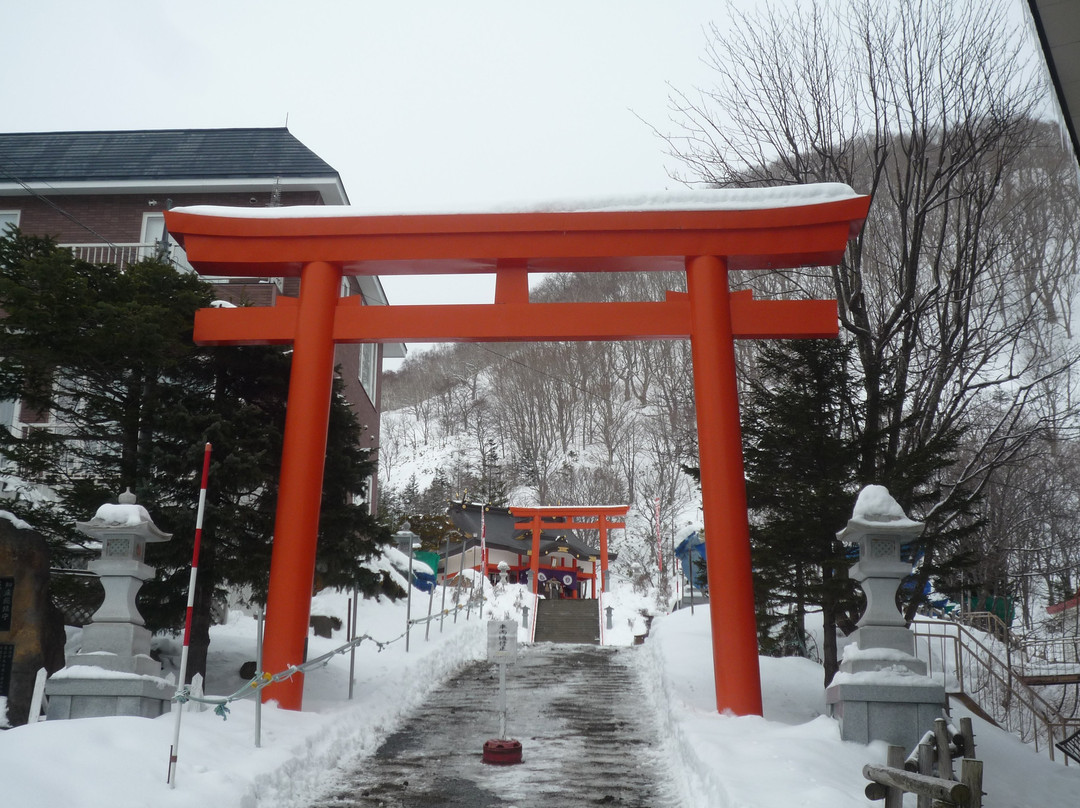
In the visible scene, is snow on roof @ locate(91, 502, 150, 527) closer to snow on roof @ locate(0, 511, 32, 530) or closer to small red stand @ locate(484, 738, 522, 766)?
snow on roof @ locate(0, 511, 32, 530)

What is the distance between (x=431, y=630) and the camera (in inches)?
770

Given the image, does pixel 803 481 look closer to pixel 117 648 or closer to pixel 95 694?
pixel 117 648

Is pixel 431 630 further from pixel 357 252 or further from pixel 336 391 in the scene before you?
pixel 357 252

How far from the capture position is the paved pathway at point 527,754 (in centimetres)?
736

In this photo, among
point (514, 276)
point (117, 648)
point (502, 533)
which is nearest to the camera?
point (117, 648)

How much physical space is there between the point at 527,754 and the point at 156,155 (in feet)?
53.2

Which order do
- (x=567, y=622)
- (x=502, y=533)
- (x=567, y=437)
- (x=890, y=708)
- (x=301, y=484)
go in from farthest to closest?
(x=567, y=437)
(x=502, y=533)
(x=567, y=622)
(x=301, y=484)
(x=890, y=708)

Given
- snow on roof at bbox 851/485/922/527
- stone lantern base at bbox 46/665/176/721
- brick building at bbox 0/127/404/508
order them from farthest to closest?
brick building at bbox 0/127/404/508 < snow on roof at bbox 851/485/922/527 < stone lantern base at bbox 46/665/176/721

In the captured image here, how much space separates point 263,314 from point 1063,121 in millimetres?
8367

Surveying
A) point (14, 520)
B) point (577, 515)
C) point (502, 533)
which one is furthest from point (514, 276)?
point (502, 533)

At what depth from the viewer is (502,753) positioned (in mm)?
8648

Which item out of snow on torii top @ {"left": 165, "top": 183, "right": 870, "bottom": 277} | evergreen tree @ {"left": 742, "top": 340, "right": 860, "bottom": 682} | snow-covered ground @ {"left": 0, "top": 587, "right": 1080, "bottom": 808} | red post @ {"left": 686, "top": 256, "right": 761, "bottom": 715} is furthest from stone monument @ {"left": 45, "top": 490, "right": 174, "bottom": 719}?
evergreen tree @ {"left": 742, "top": 340, "right": 860, "bottom": 682}

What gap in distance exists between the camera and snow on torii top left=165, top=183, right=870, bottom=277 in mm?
10391

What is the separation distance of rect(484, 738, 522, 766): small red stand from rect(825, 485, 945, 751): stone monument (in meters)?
3.06
